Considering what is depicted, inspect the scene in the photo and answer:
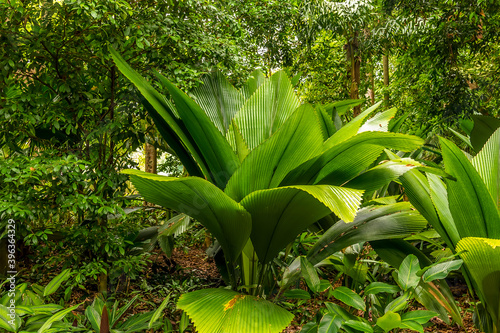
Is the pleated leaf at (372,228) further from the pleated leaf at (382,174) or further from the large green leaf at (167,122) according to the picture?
the large green leaf at (167,122)

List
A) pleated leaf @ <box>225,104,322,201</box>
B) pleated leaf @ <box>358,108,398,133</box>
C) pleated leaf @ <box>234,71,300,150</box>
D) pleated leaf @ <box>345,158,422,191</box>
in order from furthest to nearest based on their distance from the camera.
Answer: pleated leaf @ <box>358,108,398,133</box> < pleated leaf @ <box>234,71,300,150</box> < pleated leaf @ <box>345,158,422,191</box> < pleated leaf @ <box>225,104,322,201</box>

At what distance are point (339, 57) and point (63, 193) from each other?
521 centimetres

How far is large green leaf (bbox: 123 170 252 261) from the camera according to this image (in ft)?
3.18

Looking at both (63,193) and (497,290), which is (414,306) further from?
(63,193)

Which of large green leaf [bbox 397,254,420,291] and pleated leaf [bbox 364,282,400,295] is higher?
large green leaf [bbox 397,254,420,291]

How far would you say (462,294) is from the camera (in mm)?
1991

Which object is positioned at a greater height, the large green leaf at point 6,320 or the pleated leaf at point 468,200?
the pleated leaf at point 468,200

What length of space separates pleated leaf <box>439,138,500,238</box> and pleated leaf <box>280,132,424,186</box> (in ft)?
0.50

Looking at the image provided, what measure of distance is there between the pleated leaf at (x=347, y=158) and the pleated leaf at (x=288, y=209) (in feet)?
0.36

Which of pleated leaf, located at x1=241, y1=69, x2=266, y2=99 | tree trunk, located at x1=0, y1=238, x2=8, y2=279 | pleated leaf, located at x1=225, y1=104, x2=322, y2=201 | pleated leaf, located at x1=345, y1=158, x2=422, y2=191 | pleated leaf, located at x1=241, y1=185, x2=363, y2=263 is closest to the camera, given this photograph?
pleated leaf, located at x1=241, y1=185, x2=363, y2=263

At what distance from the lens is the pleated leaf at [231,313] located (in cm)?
94

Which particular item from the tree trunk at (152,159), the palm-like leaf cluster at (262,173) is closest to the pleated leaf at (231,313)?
the palm-like leaf cluster at (262,173)

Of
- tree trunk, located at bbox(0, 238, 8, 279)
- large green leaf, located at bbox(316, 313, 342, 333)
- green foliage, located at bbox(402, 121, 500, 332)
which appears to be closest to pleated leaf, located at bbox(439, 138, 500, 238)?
green foliage, located at bbox(402, 121, 500, 332)

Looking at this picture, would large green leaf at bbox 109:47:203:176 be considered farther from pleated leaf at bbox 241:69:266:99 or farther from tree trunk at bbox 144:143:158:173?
tree trunk at bbox 144:143:158:173
